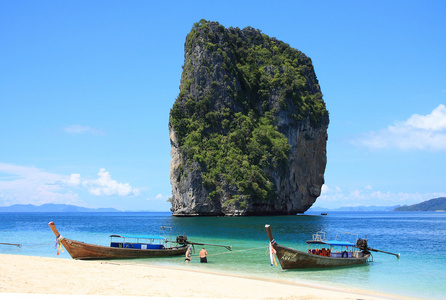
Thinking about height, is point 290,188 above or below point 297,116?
below

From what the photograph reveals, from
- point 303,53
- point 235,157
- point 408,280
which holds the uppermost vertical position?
point 303,53

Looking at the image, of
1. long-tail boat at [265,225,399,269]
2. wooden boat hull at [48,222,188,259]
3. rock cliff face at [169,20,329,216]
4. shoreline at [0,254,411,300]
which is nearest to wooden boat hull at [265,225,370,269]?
long-tail boat at [265,225,399,269]

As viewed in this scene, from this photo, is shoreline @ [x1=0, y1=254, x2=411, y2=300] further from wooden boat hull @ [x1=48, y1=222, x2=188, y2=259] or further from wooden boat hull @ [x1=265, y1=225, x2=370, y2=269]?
wooden boat hull @ [x1=48, y1=222, x2=188, y2=259]

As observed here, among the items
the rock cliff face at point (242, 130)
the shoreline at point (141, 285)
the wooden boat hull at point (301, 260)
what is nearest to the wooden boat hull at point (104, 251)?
the shoreline at point (141, 285)

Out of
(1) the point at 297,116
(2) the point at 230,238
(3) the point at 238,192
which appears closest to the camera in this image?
(2) the point at 230,238

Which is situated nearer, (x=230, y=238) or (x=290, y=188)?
(x=230, y=238)

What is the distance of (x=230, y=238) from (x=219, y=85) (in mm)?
55612

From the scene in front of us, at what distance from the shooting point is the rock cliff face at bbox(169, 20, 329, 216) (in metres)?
79.5

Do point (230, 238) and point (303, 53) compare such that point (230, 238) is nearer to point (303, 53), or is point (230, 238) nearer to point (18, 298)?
point (18, 298)

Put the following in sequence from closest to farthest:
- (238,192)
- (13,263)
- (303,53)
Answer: (13,263) < (238,192) < (303,53)

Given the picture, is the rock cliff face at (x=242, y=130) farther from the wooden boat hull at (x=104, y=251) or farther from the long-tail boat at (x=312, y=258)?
the long-tail boat at (x=312, y=258)

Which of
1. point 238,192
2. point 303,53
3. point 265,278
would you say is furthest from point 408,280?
point 303,53

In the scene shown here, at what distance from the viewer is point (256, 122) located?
9312 centimetres

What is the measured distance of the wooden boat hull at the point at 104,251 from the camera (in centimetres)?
2202
